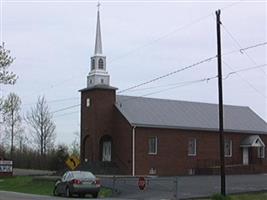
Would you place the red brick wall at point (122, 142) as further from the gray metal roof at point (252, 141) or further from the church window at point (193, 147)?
the gray metal roof at point (252, 141)

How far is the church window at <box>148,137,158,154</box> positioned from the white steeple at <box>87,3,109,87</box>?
7.42 metres

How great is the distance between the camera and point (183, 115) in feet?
221

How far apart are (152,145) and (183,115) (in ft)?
21.5

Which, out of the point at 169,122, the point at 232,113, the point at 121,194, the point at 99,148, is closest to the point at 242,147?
the point at 232,113

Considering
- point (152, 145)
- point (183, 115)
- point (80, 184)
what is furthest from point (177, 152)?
point (80, 184)

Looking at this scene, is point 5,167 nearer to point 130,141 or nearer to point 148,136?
point 130,141

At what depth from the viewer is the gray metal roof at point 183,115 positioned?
63500 millimetres

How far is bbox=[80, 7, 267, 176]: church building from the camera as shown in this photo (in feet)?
203

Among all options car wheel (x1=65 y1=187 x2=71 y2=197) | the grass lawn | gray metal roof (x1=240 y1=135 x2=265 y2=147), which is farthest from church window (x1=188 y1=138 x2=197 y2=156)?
car wheel (x1=65 y1=187 x2=71 y2=197)

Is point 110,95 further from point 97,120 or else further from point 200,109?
point 200,109

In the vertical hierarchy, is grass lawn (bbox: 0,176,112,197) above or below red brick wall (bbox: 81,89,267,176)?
below

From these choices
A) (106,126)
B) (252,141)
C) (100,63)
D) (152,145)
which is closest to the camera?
(152,145)

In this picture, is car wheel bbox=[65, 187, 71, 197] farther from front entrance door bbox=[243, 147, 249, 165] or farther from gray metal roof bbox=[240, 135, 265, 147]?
front entrance door bbox=[243, 147, 249, 165]

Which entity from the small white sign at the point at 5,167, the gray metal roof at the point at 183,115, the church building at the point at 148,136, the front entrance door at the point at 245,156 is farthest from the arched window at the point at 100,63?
the front entrance door at the point at 245,156
